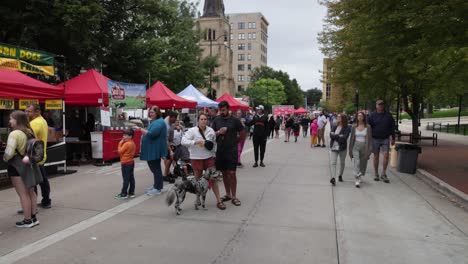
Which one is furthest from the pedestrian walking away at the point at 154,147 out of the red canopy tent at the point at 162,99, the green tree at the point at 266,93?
the green tree at the point at 266,93

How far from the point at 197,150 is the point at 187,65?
26.3 metres

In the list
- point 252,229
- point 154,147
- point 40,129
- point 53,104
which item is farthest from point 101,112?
point 252,229

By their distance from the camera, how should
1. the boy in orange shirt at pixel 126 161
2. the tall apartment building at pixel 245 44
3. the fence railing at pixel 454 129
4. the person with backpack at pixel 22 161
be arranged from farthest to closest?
the tall apartment building at pixel 245 44
the fence railing at pixel 454 129
the boy in orange shirt at pixel 126 161
the person with backpack at pixel 22 161

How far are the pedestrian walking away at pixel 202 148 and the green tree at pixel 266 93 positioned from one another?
9036cm

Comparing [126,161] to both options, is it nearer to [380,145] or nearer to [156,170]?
[156,170]

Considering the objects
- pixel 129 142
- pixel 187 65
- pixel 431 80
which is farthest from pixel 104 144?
pixel 187 65

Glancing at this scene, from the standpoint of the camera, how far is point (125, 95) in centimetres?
1435

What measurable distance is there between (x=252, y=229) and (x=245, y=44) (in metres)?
149

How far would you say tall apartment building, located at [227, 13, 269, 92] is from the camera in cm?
14962

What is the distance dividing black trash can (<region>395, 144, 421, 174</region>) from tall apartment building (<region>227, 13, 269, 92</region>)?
5454 inches

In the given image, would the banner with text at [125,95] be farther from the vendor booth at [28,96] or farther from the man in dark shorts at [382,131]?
the man in dark shorts at [382,131]

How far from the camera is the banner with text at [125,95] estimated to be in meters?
13.5

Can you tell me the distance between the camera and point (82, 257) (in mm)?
4660

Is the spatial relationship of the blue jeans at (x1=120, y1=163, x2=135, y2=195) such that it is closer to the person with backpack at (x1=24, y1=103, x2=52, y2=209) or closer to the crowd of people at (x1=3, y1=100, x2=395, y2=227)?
the crowd of people at (x1=3, y1=100, x2=395, y2=227)
